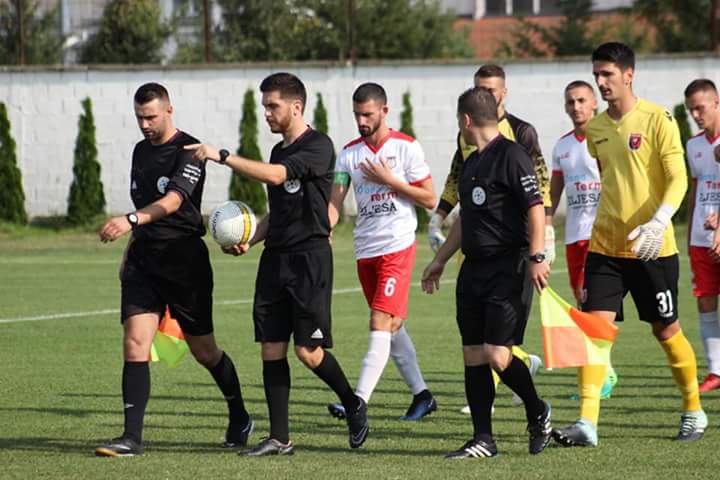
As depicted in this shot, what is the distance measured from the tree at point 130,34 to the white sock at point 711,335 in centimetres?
3448

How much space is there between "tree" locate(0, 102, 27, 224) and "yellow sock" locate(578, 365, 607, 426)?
79.5ft

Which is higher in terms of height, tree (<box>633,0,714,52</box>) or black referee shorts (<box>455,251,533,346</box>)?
tree (<box>633,0,714,52</box>)

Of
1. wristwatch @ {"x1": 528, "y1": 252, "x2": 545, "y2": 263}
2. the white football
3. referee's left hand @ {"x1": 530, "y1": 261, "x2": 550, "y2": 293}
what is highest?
the white football

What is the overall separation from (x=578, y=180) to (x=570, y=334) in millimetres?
3216

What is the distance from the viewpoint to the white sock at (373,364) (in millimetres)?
8812

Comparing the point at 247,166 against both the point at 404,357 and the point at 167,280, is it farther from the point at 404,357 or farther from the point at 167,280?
the point at 404,357

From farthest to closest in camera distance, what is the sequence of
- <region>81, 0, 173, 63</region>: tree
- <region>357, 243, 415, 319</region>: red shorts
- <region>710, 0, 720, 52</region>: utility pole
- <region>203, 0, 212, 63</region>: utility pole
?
<region>81, 0, 173, 63</region>: tree < <region>203, 0, 212, 63</region>: utility pole < <region>710, 0, 720, 52</region>: utility pole < <region>357, 243, 415, 319</region>: red shorts

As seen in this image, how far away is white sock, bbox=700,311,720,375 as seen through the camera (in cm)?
1077

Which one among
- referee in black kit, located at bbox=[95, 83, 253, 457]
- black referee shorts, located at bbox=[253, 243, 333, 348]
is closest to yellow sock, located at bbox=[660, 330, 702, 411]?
black referee shorts, located at bbox=[253, 243, 333, 348]

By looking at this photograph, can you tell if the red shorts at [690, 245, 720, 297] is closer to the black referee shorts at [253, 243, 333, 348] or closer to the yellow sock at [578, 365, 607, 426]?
the yellow sock at [578, 365, 607, 426]

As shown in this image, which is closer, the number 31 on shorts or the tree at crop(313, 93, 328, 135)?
the number 31 on shorts

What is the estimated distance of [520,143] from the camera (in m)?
9.32

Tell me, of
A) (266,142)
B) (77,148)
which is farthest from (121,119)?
(266,142)

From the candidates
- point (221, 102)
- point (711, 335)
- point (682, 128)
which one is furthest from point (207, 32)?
point (711, 335)
